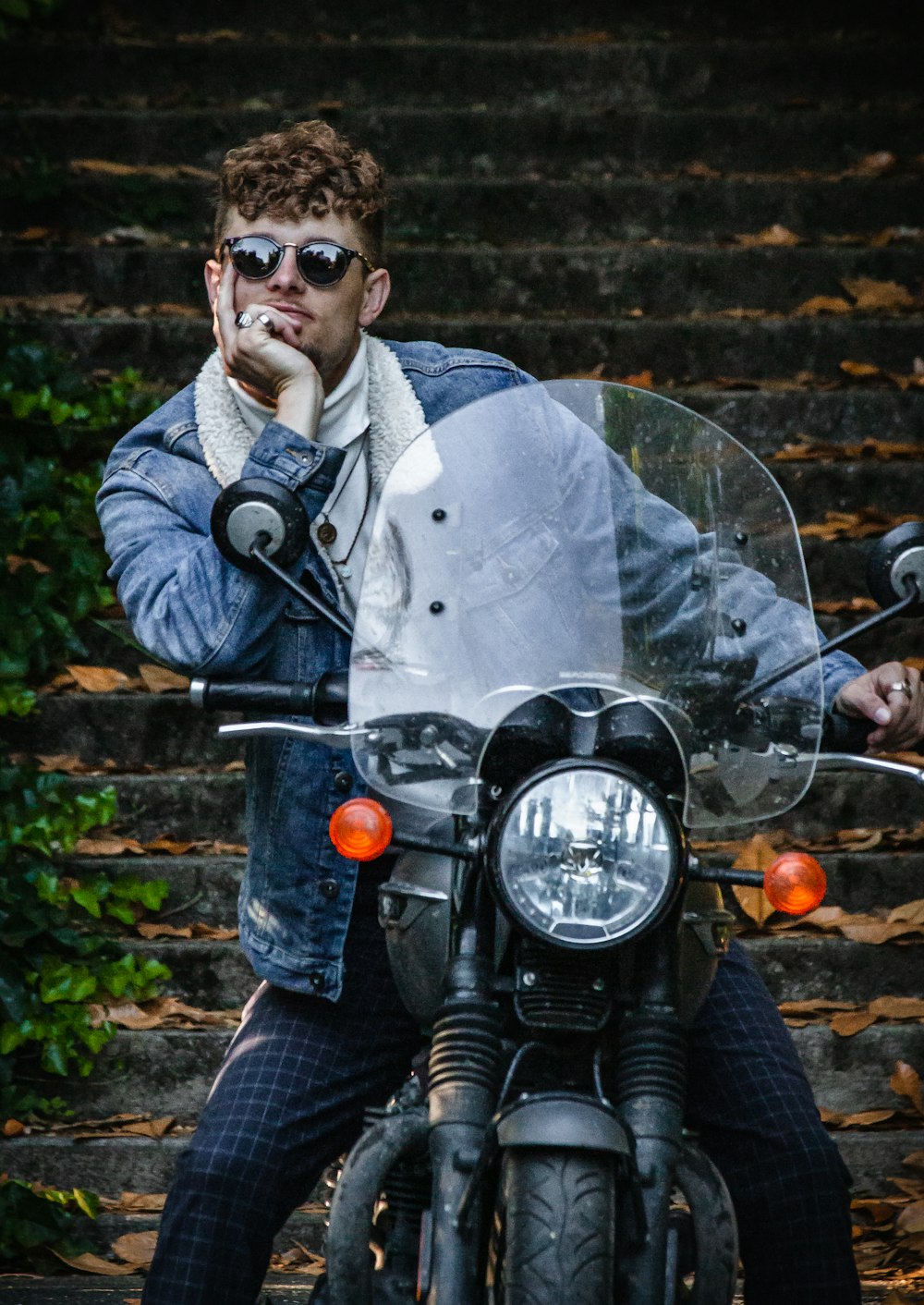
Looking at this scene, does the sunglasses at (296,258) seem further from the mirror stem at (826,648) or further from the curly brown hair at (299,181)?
the mirror stem at (826,648)

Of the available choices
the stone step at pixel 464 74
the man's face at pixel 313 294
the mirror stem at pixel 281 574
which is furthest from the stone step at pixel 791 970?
the stone step at pixel 464 74

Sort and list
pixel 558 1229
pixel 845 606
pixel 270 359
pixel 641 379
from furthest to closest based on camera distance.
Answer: pixel 641 379 < pixel 845 606 < pixel 270 359 < pixel 558 1229

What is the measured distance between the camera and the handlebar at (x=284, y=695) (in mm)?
2061

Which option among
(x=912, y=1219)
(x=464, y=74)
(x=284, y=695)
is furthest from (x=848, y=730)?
(x=464, y=74)

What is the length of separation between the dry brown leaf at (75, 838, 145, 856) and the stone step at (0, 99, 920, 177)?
3025 mm

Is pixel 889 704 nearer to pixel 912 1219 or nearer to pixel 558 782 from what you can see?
pixel 558 782

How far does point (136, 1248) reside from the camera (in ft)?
12.1

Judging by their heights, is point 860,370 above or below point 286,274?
above

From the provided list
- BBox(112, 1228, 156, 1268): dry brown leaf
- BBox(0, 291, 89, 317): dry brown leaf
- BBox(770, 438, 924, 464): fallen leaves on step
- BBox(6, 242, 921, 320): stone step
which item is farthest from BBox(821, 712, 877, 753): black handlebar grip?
BBox(0, 291, 89, 317): dry brown leaf

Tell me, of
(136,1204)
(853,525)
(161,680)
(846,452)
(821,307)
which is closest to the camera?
(136,1204)

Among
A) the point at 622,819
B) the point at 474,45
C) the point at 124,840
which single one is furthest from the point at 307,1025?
the point at 474,45

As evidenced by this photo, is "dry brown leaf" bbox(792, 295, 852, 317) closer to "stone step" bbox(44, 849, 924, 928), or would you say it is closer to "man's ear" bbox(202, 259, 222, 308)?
"stone step" bbox(44, 849, 924, 928)

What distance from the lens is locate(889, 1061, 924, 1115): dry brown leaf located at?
4043mm

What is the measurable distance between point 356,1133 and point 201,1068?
1.84 m
